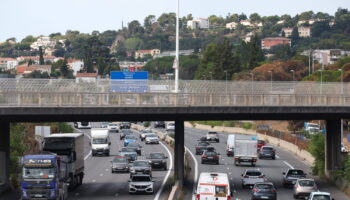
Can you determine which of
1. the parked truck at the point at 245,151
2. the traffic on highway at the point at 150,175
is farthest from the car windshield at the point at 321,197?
the parked truck at the point at 245,151

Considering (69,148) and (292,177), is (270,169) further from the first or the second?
(69,148)

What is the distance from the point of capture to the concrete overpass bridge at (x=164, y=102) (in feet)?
164

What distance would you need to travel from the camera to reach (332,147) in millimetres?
66562

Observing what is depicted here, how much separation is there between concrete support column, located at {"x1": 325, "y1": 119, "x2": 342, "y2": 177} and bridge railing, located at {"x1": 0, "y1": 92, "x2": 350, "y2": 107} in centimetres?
1020

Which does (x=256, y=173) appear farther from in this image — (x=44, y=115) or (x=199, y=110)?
(x=44, y=115)

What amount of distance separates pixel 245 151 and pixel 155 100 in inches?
1131

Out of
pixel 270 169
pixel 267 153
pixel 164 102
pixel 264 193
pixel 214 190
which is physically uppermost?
pixel 164 102

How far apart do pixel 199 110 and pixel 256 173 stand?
29.1 ft

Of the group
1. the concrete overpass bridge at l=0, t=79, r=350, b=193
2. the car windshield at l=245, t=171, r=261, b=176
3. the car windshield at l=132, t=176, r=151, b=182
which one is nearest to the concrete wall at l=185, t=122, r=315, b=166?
the car windshield at l=245, t=171, r=261, b=176

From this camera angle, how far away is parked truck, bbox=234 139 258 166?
78.5 meters

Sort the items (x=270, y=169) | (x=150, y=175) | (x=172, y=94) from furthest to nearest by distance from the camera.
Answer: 1. (x=270, y=169)
2. (x=150, y=175)
3. (x=172, y=94)

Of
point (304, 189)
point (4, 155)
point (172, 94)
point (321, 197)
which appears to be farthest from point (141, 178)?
point (321, 197)

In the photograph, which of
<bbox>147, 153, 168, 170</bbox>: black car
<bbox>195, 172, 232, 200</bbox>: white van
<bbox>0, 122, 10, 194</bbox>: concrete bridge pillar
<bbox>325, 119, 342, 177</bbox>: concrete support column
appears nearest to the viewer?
<bbox>195, 172, 232, 200</bbox>: white van

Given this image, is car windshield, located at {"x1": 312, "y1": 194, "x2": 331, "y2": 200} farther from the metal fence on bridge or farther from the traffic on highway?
the metal fence on bridge
